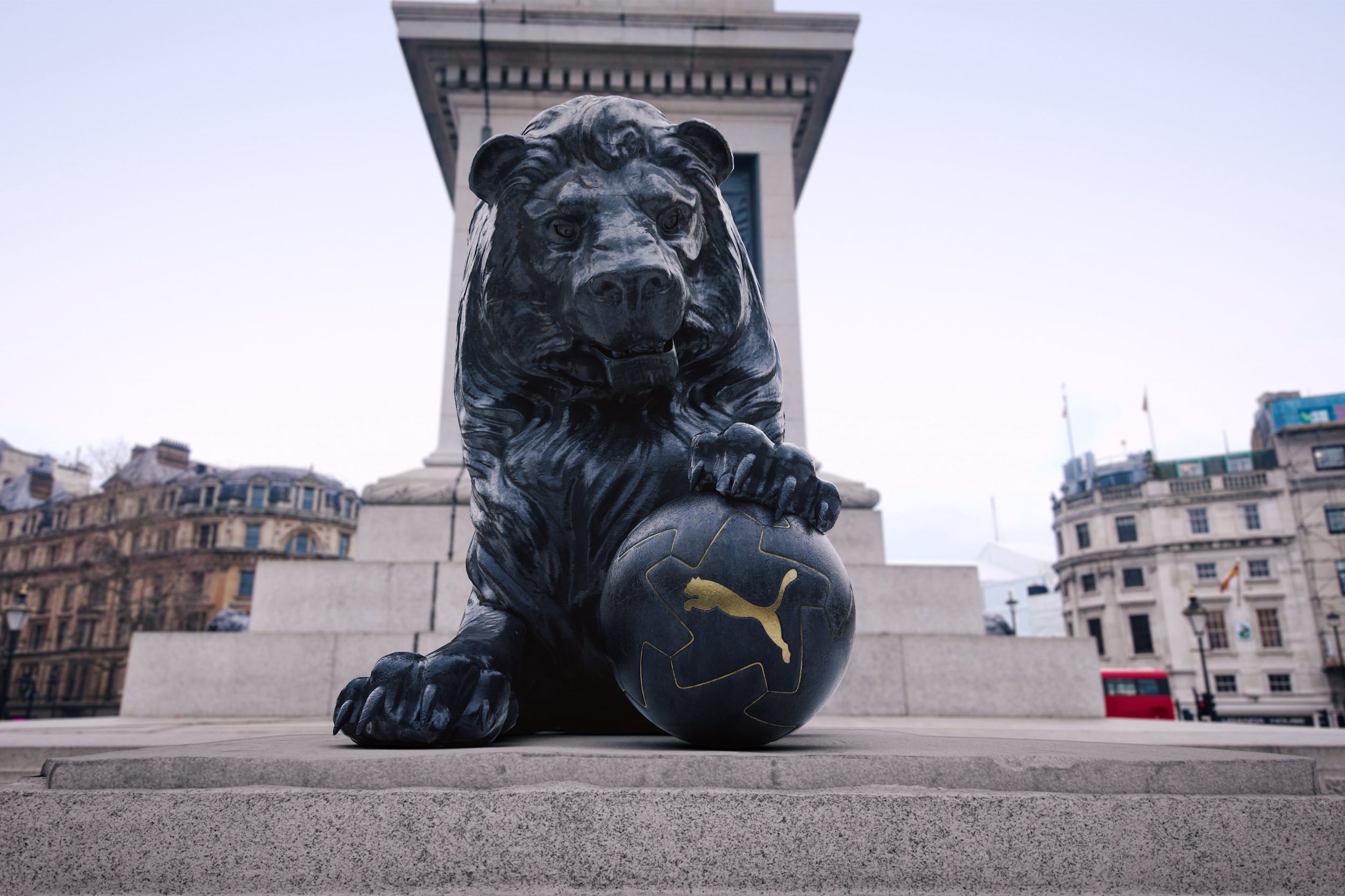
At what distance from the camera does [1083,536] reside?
181 ft

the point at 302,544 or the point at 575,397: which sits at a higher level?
the point at 302,544

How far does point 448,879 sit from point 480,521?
1211 millimetres

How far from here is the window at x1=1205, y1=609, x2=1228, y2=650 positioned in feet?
157

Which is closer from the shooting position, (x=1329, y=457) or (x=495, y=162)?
(x=495, y=162)

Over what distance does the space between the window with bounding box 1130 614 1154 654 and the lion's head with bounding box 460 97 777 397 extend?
56.9m

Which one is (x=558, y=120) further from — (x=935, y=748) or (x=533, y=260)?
(x=935, y=748)

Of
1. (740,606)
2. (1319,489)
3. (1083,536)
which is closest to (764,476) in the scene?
(740,606)

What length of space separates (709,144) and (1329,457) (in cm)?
6106

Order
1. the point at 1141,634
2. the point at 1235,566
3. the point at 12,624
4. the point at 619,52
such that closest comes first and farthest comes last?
the point at 619,52 < the point at 12,624 < the point at 1235,566 < the point at 1141,634

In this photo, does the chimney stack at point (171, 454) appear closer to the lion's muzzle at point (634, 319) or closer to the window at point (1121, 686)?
the window at point (1121, 686)

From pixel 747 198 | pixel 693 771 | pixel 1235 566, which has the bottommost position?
pixel 693 771

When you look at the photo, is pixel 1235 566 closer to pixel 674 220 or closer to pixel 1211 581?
pixel 1211 581

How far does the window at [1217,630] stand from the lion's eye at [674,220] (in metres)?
55.4

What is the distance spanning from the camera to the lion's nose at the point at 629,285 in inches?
73.4
